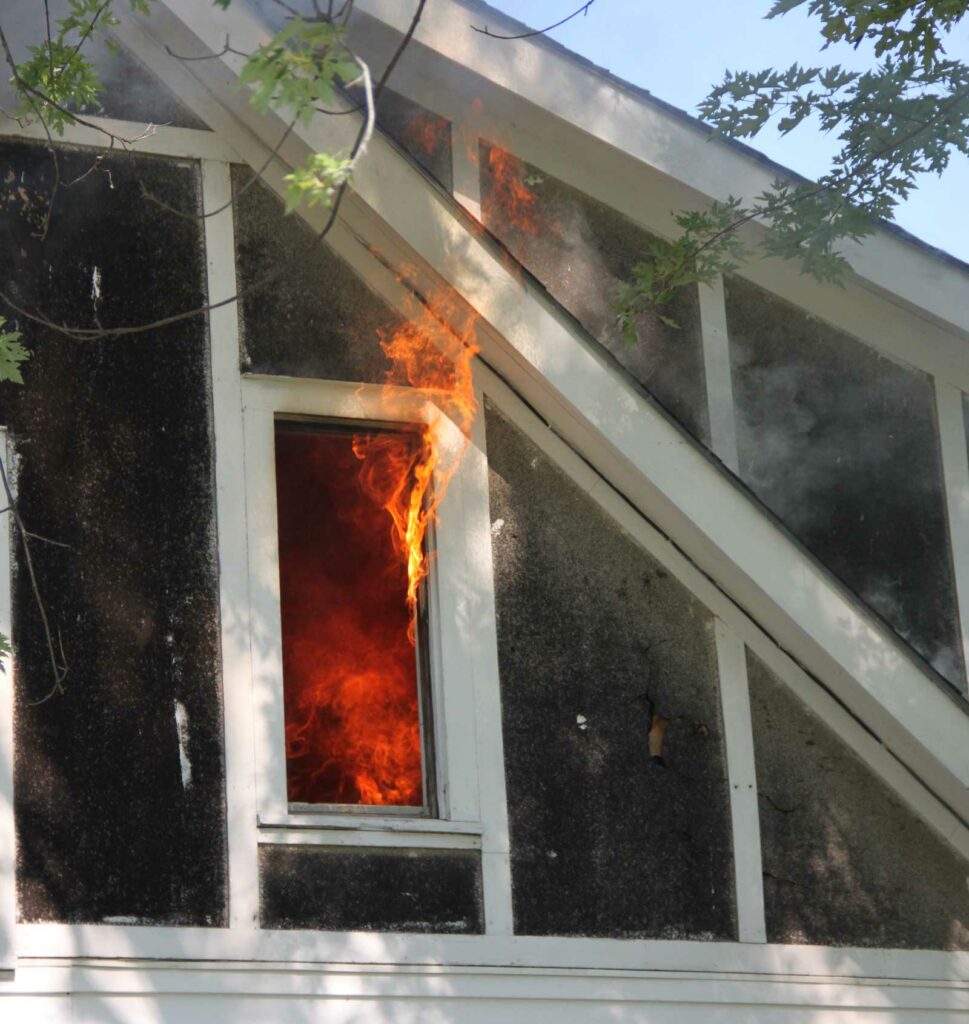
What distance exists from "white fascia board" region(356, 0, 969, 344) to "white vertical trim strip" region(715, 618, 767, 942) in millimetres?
1687

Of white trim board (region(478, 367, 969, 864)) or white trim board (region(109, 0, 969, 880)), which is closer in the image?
white trim board (region(109, 0, 969, 880))

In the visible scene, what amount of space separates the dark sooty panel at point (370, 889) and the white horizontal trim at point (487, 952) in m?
0.06

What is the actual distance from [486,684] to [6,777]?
77.0 inches

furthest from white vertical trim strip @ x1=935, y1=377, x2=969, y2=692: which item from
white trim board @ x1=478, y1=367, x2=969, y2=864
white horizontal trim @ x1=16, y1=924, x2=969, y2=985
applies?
white horizontal trim @ x1=16, y1=924, x2=969, y2=985

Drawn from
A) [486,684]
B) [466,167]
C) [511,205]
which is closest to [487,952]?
[486,684]

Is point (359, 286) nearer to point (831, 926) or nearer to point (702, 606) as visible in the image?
point (702, 606)

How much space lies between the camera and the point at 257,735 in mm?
7410

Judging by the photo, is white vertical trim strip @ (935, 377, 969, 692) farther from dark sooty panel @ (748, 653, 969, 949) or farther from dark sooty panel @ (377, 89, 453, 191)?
dark sooty panel @ (377, 89, 453, 191)

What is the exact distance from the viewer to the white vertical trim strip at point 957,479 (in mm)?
8398

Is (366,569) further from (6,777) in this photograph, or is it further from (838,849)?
(6,777)

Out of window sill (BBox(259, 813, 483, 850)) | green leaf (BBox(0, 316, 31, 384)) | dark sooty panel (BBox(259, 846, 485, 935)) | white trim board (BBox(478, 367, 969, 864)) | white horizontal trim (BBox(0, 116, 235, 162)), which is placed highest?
white horizontal trim (BBox(0, 116, 235, 162))

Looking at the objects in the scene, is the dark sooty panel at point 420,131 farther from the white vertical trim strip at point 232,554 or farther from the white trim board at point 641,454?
the white vertical trim strip at point 232,554

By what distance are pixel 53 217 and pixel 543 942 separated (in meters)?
3.44

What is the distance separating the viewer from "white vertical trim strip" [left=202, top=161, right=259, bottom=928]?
722cm
